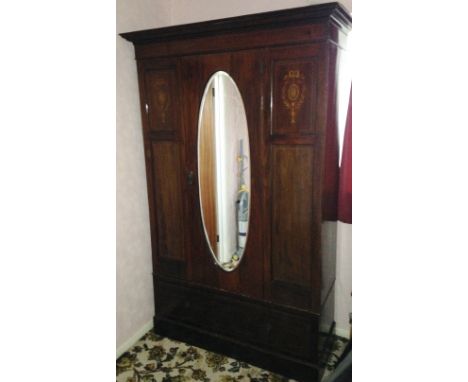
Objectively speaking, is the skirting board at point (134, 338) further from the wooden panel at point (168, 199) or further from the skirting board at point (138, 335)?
the wooden panel at point (168, 199)

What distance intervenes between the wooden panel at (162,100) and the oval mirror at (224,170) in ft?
0.63

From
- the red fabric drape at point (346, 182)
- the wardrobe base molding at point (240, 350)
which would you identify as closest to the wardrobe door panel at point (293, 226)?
the red fabric drape at point (346, 182)

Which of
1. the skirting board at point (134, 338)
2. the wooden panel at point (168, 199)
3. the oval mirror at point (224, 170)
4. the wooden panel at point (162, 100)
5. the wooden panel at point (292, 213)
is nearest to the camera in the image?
the wooden panel at point (292, 213)

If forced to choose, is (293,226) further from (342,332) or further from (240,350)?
(342,332)

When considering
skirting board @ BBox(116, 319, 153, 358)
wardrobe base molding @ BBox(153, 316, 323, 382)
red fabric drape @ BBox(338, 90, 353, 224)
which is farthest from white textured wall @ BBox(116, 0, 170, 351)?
red fabric drape @ BBox(338, 90, 353, 224)

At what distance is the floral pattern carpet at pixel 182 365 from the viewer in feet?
6.59

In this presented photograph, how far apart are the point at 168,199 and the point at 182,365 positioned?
3.59ft

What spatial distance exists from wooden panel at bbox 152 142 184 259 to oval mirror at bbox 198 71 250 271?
0.55 feet

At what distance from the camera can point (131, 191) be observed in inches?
87.0

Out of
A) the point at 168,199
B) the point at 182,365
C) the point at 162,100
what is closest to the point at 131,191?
the point at 168,199

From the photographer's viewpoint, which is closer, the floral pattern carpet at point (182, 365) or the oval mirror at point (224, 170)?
the oval mirror at point (224, 170)
